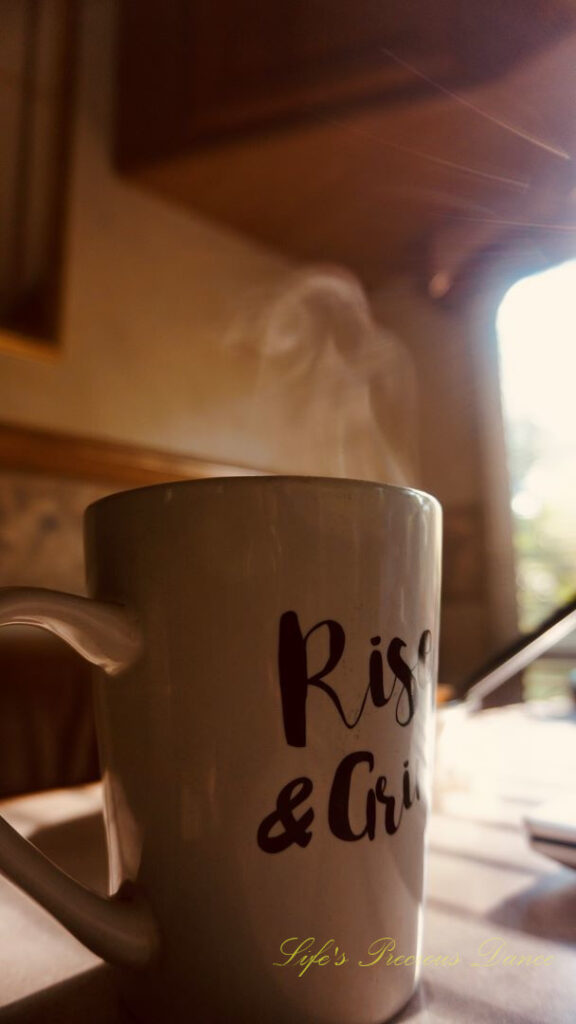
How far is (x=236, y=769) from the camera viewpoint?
17 centimetres

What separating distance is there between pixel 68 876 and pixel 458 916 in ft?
0.49

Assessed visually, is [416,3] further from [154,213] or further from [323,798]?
[323,798]

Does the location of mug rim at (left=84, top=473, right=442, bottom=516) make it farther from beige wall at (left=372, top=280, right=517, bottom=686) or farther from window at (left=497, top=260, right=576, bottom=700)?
beige wall at (left=372, top=280, right=517, bottom=686)

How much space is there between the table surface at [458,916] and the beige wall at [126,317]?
2.74ft

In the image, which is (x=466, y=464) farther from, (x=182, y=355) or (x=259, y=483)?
(x=259, y=483)

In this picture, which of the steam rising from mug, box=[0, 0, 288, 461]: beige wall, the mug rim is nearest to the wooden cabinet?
box=[0, 0, 288, 461]: beige wall

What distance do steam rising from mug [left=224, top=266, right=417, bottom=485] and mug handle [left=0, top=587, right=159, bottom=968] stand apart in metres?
1.31

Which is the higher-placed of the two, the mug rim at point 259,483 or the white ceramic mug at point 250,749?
the mug rim at point 259,483

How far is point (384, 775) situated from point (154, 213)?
1346 mm

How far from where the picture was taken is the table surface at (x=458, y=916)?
19cm

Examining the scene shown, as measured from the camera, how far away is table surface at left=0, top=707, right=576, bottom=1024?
19cm

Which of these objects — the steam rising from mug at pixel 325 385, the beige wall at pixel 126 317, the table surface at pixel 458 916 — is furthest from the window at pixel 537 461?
the table surface at pixel 458 916

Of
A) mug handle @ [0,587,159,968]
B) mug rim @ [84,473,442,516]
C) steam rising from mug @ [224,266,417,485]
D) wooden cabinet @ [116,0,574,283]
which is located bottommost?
mug handle @ [0,587,159,968]

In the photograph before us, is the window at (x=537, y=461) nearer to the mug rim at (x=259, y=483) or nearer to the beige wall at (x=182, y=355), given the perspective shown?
the beige wall at (x=182, y=355)
